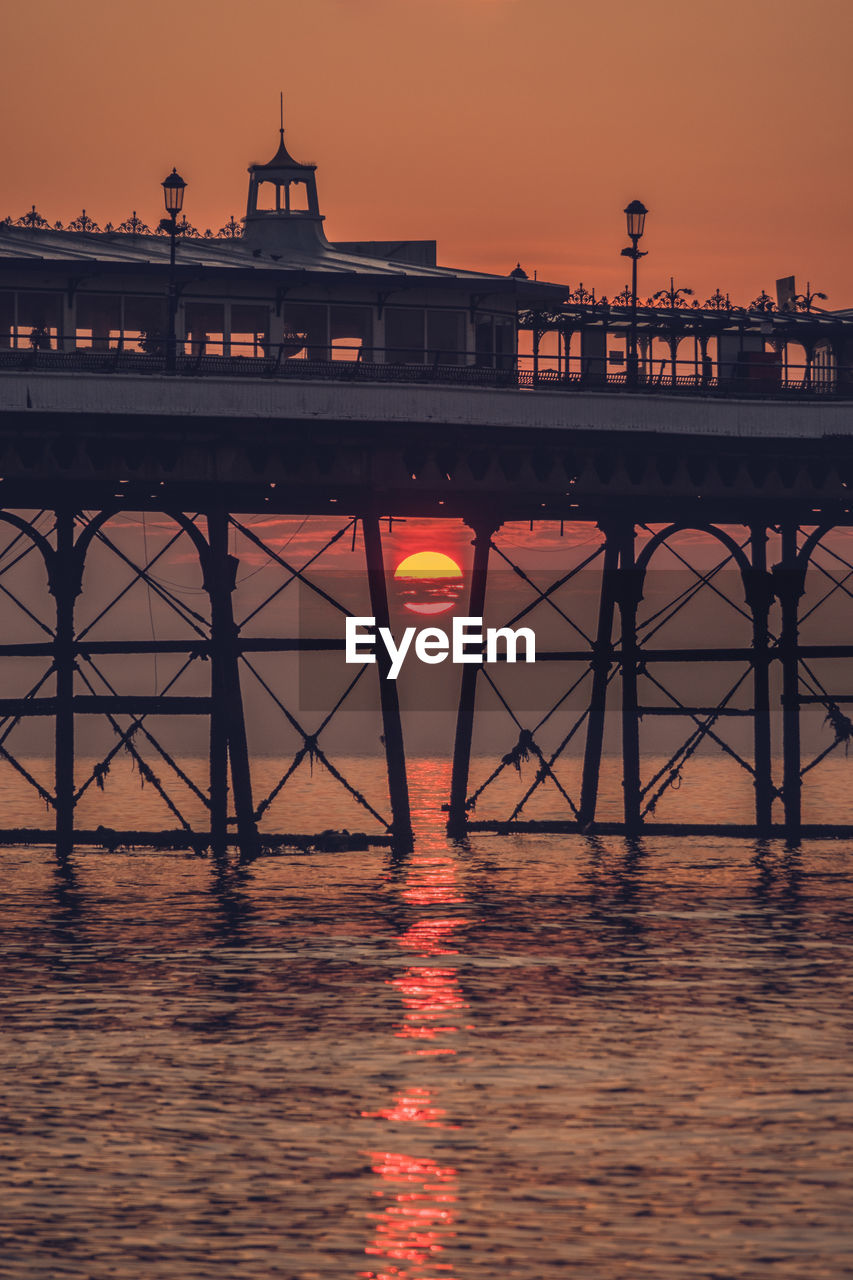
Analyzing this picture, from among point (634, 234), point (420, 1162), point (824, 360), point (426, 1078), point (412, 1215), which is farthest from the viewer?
point (824, 360)

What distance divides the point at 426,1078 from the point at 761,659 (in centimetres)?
2270

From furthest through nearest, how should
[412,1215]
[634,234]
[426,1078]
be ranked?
[634,234]
[426,1078]
[412,1215]

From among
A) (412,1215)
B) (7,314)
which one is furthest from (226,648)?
(412,1215)

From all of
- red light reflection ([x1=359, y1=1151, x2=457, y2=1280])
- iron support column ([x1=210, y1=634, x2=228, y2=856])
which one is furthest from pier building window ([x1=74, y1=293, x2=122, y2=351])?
red light reflection ([x1=359, y1=1151, x2=457, y2=1280])

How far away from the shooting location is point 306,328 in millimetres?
45469

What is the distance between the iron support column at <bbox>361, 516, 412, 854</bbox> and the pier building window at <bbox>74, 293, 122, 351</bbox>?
20.3ft

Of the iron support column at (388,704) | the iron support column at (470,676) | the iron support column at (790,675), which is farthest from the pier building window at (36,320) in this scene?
the iron support column at (790,675)

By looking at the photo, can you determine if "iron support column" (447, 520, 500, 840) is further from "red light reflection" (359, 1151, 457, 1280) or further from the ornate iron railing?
"red light reflection" (359, 1151, 457, 1280)

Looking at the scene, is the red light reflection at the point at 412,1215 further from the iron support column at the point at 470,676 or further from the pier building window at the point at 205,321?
the pier building window at the point at 205,321

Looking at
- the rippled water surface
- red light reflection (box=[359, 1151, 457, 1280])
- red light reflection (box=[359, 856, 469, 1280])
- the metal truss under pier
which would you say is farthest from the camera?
the metal truss under pier

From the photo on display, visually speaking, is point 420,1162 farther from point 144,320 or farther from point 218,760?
point 144,320

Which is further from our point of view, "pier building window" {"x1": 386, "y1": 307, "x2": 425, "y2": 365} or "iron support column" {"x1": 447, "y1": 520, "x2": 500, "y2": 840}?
"iron support column" {"x1": 447, "y1": 520, "x2": 500, "y2": 840}

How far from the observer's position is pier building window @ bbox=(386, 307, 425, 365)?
46.2 metres

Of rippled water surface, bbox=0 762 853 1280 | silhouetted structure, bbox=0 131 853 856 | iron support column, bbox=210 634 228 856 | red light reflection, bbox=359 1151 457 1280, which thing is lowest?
red light reflection, bbox=359 1151 457 1280
